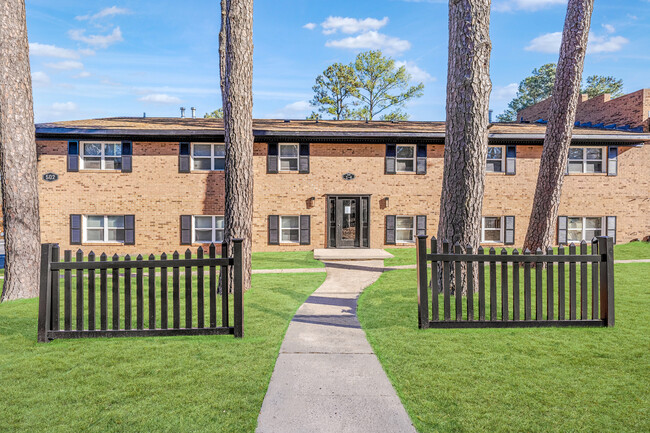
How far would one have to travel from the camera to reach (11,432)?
262 cm

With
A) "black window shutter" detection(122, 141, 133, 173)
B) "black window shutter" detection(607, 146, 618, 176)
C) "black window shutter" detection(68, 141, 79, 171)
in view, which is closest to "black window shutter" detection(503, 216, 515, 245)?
"black window shutter" detection(607, 146, 618, 176)

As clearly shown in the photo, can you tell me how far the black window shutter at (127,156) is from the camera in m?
15.2

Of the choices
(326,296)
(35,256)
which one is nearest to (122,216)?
(35,256)

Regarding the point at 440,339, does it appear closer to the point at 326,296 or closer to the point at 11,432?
the point at 326,296

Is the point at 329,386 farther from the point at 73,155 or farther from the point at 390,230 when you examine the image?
the point at 73,155

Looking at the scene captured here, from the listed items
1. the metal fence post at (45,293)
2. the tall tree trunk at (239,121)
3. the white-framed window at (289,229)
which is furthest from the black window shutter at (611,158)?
the metal fence post at (45,293)

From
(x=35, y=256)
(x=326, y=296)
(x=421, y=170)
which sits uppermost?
(x=421, y=170)

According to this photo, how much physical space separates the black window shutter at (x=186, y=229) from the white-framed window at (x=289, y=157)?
4.51 m

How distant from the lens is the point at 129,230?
1523 centimetres

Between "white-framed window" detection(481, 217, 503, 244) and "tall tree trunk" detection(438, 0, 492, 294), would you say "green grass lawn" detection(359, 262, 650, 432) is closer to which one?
"tall tree trunk" detection(438, 0, 492, 294)

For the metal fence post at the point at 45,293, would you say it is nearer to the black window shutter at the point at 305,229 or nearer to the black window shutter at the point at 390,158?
the black window shutter at the point at 305,229

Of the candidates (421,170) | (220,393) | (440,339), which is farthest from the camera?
(421,170)

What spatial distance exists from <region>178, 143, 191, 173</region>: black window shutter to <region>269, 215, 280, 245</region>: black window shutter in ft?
13.3

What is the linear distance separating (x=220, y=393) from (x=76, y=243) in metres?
15.1
